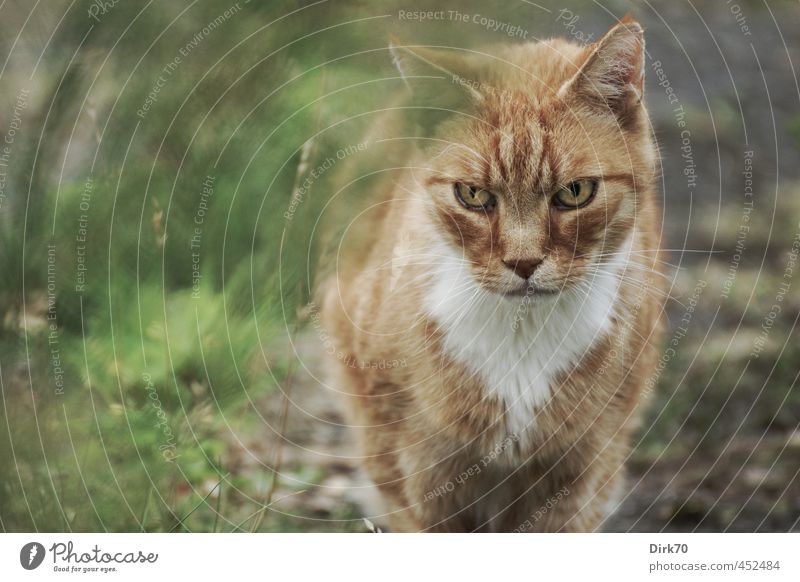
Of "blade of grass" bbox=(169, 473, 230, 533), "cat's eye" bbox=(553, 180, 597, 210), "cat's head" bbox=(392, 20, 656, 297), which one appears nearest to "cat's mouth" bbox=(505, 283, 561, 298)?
"cat's head" bbox=(392, 20, 656, 297)

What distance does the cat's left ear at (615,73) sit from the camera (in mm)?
1711

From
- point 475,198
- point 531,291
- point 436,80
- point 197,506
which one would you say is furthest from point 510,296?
point 197,506

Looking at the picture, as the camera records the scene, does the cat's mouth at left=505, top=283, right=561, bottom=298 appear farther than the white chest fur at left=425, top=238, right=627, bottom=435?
No

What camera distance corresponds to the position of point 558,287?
1.82m

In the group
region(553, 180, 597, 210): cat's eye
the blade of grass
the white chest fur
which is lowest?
the blade of grass

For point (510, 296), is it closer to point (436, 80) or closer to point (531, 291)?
point (531, 291)

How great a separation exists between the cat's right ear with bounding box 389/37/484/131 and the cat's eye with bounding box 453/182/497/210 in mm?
146

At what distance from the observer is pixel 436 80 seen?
5.77ft

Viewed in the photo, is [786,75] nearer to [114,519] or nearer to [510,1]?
[510,1]

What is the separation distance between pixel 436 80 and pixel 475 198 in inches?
9.8

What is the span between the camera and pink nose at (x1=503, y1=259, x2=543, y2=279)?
175 centimetres

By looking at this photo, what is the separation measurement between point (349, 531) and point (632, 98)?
1.16m

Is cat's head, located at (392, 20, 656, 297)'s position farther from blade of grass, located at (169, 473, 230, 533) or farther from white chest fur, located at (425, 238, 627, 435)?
blade of grass, located at (169, 473, 230, 533)

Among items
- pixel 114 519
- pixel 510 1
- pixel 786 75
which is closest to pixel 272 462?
pixel 114 519
